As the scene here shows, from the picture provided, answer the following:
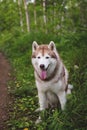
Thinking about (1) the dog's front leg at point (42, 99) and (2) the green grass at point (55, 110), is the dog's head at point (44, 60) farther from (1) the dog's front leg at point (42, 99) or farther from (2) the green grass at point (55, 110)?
(2) the green grass at point (55, 110)

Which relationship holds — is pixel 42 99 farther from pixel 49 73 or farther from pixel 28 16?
pixel 28 16

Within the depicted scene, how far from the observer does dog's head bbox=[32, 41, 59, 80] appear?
624cm

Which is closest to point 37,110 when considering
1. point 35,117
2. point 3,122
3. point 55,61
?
point 35,117

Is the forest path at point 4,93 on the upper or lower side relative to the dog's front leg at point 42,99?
lower

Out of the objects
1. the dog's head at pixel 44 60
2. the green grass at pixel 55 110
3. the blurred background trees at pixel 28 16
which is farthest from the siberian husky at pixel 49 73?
the blurred background trees at pixel 28 16

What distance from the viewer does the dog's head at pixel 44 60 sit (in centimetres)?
624

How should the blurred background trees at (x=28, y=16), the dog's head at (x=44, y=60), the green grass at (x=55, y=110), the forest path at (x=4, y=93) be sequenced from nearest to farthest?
the green grass at (x=55, y=110) → the dog's head at (x=44, y=60) → the forest path at (x=4, y=93) → the blurred background trees at (x=28, y=16)

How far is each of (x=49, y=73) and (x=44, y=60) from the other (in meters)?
0.33

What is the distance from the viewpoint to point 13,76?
11.2m

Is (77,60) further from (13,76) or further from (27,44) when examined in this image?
(27,44)

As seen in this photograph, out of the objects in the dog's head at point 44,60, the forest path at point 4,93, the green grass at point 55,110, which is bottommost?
the forest path at point 4,93

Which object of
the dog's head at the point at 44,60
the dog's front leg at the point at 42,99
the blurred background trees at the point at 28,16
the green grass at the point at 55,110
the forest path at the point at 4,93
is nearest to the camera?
the green grass at the point at 55,110

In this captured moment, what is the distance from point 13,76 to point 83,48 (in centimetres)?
383

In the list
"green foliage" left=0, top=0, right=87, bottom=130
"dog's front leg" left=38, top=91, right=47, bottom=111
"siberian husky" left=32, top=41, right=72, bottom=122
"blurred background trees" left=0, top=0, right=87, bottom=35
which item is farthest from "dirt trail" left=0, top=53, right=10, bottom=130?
"blurred background trees" left=0, top=0, right=87, bottom=35
